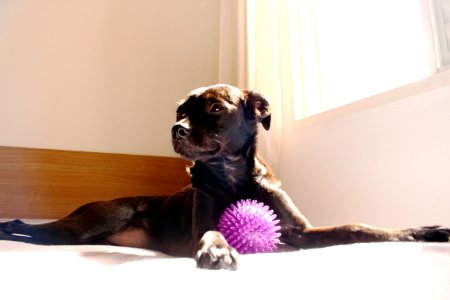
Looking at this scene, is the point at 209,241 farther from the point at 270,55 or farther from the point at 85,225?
the point at 270,55

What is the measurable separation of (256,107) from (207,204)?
46cm

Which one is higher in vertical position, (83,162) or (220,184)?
(83,162)

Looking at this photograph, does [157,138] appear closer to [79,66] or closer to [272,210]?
[79,66]

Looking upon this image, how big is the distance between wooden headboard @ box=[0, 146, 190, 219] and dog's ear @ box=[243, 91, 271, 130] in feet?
4.70

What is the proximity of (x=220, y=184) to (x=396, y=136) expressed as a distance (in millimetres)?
757

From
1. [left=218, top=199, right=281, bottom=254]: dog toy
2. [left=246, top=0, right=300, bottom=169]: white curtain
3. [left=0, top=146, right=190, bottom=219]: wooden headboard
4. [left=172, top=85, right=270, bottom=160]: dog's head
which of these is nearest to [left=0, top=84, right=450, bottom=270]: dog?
[left=172, top=85, right=270, bottom=160]: dog's head

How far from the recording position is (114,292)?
589mm

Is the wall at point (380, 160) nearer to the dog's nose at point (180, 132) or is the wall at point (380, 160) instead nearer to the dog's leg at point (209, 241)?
the dog's leg at point (209, 241)

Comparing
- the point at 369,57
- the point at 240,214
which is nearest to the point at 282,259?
the point at 240,214

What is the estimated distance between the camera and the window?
1703 millimetres

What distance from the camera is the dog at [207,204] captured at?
141 centimetres

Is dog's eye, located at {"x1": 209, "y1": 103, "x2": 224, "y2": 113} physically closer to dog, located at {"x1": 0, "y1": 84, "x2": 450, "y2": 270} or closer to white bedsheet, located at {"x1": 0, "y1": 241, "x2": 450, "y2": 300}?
dog, located at {"x1": 0, "y1": 84, "x2": 450, "y2": 270}

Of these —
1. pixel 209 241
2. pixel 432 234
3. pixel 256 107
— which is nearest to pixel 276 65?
pixel 256 107

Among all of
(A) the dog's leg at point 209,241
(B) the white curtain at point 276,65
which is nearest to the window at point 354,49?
(B) the white curtain at point 276,65
